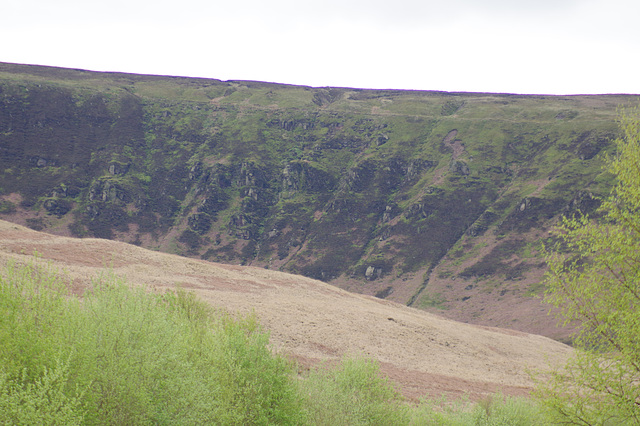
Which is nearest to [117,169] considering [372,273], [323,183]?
[323,183]

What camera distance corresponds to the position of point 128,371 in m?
10.6

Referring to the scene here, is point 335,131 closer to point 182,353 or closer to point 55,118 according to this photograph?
point 55,118

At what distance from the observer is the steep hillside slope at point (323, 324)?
31.3m

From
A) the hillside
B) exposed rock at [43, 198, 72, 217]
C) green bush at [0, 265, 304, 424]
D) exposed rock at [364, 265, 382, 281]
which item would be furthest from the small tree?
exposed rock at [43, 198, 72, 217]

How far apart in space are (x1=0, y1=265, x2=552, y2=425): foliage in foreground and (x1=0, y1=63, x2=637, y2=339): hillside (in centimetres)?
7427

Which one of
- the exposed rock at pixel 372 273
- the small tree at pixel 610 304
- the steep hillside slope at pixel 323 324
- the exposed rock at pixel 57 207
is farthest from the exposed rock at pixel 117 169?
the small tree at pixel 610 304

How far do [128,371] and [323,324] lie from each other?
27136mm

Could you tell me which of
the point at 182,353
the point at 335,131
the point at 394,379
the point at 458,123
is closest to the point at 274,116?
the point at 335,131

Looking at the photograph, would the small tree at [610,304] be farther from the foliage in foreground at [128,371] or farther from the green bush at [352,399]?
the foliage in foreground at [128,371]

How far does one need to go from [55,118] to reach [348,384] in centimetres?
15868

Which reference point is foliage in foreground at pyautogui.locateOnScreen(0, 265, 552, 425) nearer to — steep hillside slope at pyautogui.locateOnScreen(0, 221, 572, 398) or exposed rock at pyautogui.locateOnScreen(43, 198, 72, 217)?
steep hillside slope at pyautogui.locateOnScreen(0, 221, 572, 398)

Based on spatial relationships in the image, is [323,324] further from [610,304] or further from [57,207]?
[57,207]

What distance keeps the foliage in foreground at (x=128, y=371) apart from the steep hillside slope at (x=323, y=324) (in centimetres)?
Result: 1262

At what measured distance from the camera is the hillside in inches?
4055
